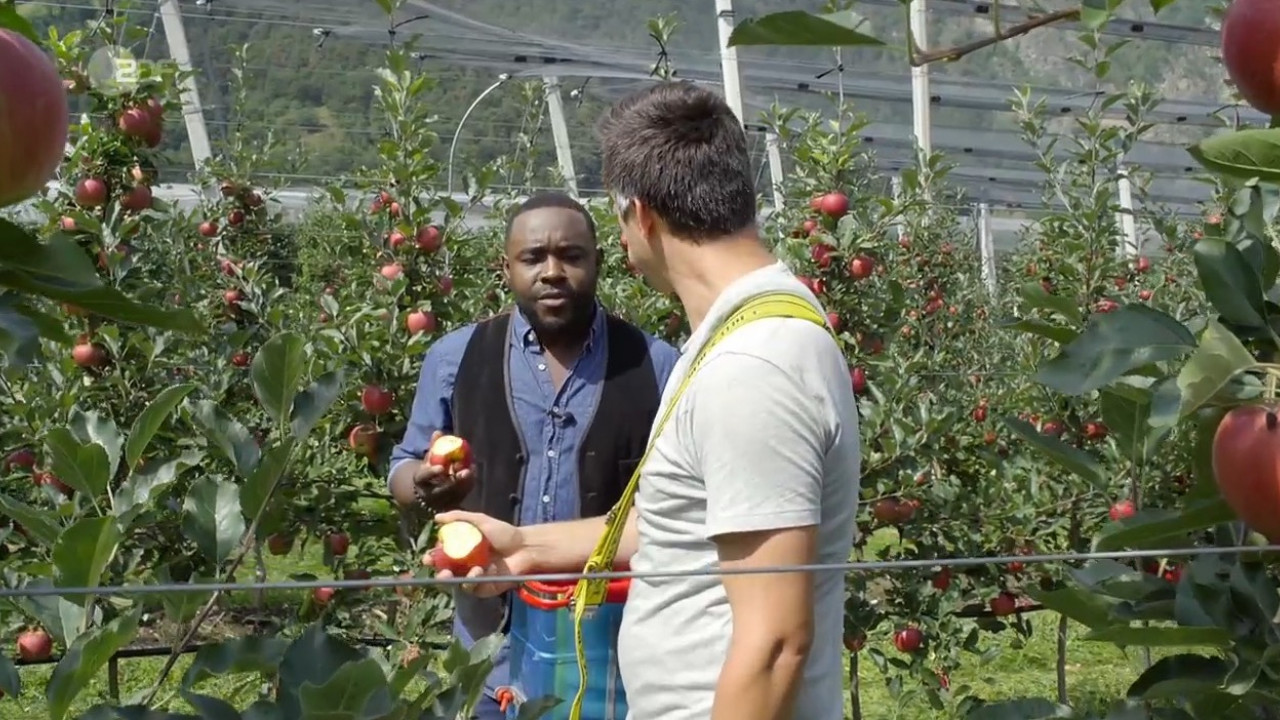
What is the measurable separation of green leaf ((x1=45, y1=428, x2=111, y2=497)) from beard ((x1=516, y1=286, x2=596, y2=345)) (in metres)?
1.56

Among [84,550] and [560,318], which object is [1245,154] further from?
[560,318]

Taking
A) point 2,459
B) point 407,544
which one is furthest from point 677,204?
point 2,459

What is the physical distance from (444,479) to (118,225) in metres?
1.61

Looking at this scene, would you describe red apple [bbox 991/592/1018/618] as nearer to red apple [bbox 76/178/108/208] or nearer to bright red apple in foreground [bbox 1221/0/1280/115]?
red apple [bbox 76/178/108/208]

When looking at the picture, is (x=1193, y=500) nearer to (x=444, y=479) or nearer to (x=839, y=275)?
(x=444, y=479)

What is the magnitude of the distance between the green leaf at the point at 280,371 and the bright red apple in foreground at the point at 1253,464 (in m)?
0.69

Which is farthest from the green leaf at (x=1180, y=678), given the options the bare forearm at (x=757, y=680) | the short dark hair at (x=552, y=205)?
the short dark hair at (x=552, y=205)

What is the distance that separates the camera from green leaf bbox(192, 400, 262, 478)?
3.74 ft

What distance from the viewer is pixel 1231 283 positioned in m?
1.29

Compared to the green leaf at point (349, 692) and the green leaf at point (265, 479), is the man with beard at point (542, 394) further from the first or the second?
the green leaf at point (349, 692)

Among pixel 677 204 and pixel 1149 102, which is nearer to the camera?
pixel 677 204

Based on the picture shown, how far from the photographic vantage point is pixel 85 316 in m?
3.52

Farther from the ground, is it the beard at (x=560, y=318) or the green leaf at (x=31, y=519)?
the green leaf at (x=31, y=519)

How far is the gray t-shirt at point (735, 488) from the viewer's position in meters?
1.45
